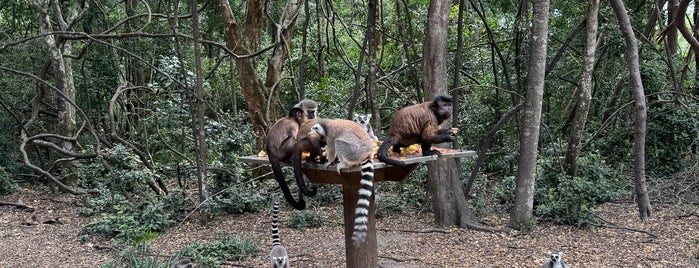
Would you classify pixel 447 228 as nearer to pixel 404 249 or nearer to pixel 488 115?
pixel 404 249

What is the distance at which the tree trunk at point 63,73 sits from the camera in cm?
980

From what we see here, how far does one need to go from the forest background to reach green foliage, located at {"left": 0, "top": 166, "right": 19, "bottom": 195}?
0.11 feet

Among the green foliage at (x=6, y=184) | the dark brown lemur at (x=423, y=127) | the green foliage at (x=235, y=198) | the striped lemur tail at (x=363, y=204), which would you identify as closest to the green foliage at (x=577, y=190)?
the dark brown lemur at (x=423, y=127)

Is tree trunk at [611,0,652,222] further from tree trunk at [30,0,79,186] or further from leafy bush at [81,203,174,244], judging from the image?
tree trunk at [30,0,79,186]

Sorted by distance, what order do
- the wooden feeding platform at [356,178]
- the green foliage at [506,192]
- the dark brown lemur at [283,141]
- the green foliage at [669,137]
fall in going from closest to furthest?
the wooden feeding platform at [356,178]
the dark brown lemur at [283,141]
the green foliage at [506,192]
the green foliage at [669,137]

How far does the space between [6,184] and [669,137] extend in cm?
1172

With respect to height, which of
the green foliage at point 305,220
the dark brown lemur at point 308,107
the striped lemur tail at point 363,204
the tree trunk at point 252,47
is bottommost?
the green foliage at point 305,220

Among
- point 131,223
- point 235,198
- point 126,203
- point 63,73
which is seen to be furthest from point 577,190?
point 63,73

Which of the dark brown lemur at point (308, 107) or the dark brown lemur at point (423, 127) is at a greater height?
the dark brown lemur at point (308, 107)

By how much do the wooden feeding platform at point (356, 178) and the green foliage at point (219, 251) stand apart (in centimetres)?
168

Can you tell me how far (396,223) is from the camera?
8.66 meters

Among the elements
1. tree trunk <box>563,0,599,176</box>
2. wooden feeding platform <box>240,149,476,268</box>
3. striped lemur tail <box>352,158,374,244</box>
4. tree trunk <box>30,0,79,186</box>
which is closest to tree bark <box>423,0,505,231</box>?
tree trunk <box>563,0,599,176</box>

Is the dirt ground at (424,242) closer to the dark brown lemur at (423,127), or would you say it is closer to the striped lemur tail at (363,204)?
the dark brown lemur at (423,127)

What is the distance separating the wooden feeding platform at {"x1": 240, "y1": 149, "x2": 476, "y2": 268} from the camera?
15.7 feet
